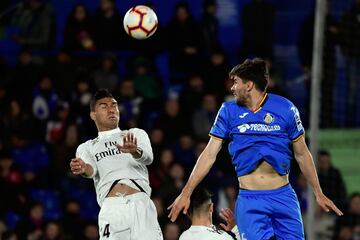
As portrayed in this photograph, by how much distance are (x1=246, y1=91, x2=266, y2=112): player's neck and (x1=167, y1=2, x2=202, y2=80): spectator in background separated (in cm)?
767

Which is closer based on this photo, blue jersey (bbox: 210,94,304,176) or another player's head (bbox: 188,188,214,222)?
blue jersey (bbox: 210,94,304,176)

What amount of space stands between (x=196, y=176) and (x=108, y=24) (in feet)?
26.8

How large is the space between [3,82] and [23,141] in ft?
3.98

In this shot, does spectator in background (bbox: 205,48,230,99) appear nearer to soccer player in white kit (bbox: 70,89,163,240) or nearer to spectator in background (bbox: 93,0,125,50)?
spectator in background (bbox: 93,0,125,50)

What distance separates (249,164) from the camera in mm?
9391

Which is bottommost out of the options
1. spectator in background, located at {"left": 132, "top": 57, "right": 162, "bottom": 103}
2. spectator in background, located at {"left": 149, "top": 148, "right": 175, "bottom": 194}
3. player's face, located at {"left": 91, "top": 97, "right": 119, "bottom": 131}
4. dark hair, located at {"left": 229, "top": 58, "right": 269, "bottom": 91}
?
spectator in background, located at {"left": 149, "top": 148, "right": 175, "bottom": 194}

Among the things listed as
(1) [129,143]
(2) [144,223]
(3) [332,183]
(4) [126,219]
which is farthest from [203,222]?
(3) [332,183]

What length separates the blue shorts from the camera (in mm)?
9312

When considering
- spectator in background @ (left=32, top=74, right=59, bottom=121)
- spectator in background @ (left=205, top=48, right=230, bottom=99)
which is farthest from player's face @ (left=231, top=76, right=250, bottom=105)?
spectator in background @ (left=32, top=74, right=59, bottom=121)

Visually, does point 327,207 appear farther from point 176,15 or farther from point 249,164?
point 176,15

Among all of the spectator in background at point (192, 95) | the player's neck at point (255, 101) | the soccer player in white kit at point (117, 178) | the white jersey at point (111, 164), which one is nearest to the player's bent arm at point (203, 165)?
the player's neck at point (255, 101)

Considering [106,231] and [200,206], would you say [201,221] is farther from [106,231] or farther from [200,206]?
[106,231]

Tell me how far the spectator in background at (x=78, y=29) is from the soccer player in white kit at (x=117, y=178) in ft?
22.7

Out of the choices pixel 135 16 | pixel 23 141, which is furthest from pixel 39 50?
pixel 135 16
